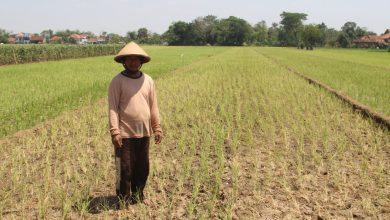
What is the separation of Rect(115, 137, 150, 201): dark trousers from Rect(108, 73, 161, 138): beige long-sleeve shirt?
0.30 feet

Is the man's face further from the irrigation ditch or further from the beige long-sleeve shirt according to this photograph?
the irrigation ditch

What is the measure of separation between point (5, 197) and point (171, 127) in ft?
11.4

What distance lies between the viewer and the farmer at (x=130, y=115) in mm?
3371

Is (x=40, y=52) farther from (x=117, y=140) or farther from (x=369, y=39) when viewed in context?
(x=369, y=39)

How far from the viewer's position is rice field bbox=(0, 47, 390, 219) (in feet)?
11.6

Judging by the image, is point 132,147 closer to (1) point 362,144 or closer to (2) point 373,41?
(1) point 362,144

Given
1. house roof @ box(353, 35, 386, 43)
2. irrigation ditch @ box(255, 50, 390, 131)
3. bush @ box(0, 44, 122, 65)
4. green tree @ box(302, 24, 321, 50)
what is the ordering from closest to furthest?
irrigation ditch @ box(255, 50, 390, 131), bush @ box(0, 44, 122, 65), green tree @ box(302, 24, 321, 50), house roof @ box(353, 35, 386, 43)

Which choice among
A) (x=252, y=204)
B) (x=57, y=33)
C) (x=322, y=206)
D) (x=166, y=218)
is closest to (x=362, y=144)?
(x=322, y=206)

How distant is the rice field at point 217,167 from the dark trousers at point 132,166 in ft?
0.54

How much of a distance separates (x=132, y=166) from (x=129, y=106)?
54 centimetres

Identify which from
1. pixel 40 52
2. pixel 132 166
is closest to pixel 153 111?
pixel 132 166

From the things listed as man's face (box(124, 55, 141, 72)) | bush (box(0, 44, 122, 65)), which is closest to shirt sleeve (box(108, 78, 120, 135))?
man's face (box(124, 55, 141, 72))

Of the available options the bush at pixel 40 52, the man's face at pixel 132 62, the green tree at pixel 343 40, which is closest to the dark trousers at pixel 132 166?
the man's face at pixel 132 62

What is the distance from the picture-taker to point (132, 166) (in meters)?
3.53
